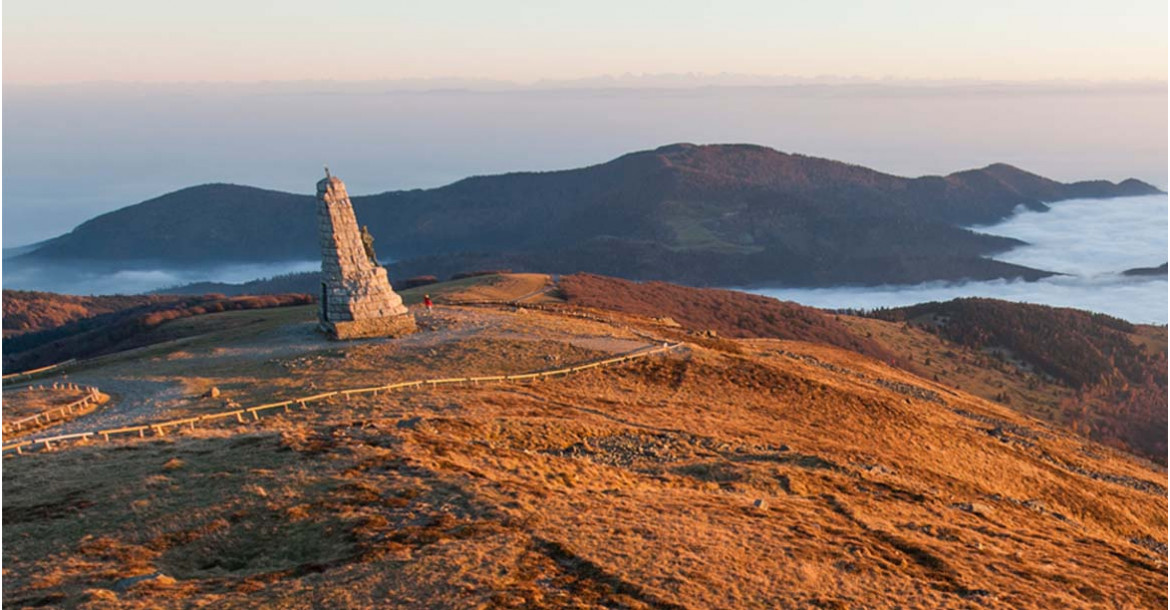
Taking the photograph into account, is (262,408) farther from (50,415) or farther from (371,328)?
(371,328)

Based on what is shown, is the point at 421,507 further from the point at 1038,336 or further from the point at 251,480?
the point at 1038,336

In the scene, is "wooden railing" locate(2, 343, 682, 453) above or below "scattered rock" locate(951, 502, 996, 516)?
above

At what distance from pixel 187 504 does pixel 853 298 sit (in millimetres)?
170930

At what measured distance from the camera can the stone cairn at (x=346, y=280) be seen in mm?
46344

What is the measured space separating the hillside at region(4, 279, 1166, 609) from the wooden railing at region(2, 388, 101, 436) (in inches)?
46.3

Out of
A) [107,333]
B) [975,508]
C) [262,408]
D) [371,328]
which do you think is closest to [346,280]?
[371,328]

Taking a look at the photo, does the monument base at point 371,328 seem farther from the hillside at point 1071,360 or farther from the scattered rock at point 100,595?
the hillside at point 1071,360

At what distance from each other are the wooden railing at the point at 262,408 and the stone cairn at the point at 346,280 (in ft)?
28.7

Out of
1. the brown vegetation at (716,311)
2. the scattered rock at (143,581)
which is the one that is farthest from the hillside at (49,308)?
the scattered rock at (143,581)

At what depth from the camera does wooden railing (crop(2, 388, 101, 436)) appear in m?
31.8

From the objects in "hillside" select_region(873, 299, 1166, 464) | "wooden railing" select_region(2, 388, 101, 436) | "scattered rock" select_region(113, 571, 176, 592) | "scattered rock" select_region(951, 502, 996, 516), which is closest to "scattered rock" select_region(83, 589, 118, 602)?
"scattered rock" select_region(113, 571, 176, 592)

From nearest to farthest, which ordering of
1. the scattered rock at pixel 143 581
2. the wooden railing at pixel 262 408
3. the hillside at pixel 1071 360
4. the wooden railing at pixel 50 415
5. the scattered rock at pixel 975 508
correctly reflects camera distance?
1. the scattered rock at pixel 143 581
2. the wooden railing at pixel 262 408
3. the scattered rock at pixel 975 508
4. the wooden railing at pixel 50 415
5. the hillside at pixel 1071 360

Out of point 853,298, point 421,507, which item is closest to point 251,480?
point 421,507

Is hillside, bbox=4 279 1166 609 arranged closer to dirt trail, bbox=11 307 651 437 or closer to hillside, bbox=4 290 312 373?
dirt trail, bbox=11 307 651 437
